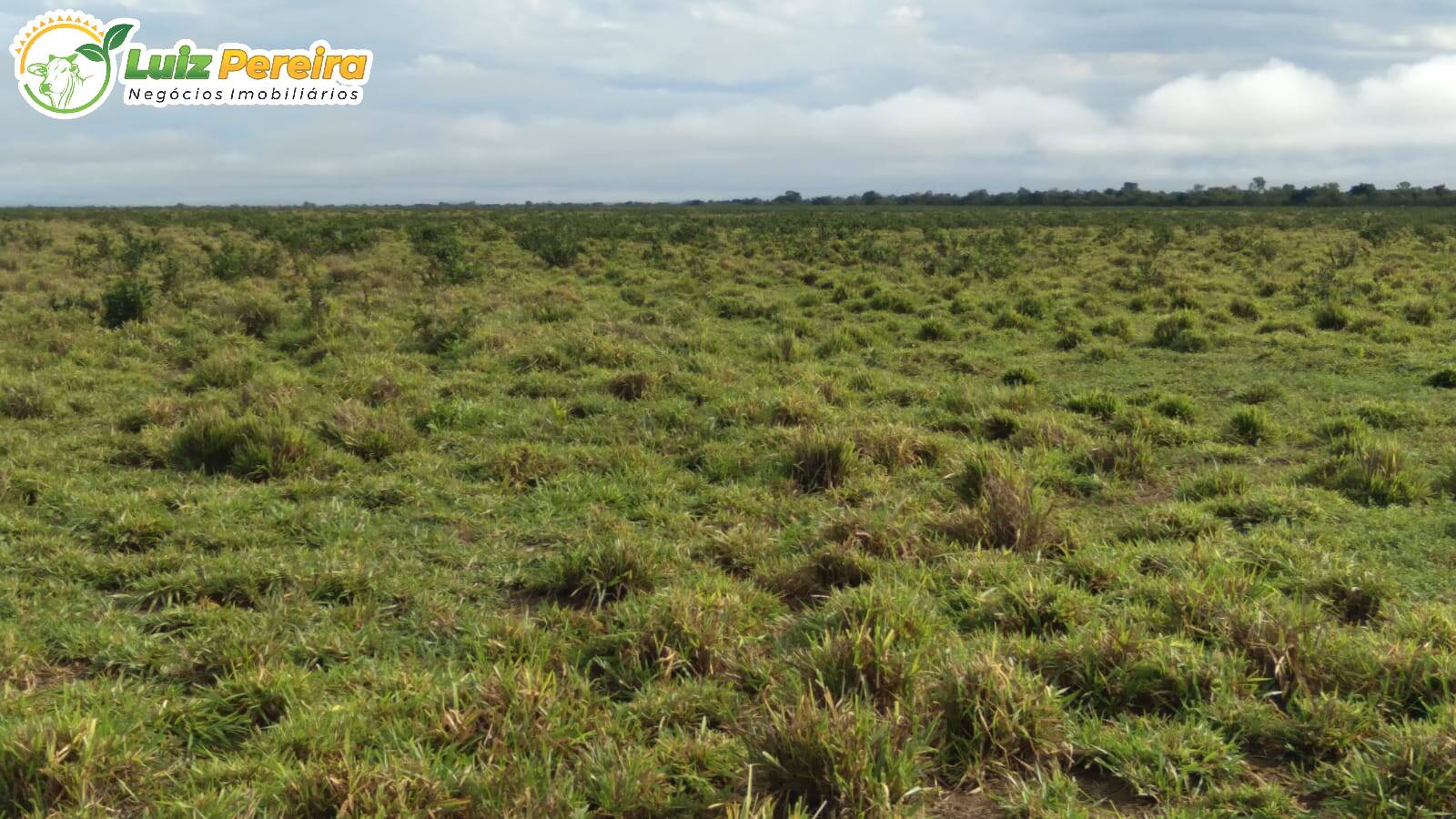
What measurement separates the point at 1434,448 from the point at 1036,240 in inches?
1041

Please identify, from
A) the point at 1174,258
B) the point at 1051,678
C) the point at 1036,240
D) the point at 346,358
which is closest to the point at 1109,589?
the point at 1051,678

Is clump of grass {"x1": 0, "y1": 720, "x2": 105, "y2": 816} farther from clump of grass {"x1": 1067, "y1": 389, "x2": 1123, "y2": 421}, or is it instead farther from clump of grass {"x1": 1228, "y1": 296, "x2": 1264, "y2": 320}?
clump of grass {"x1": 1228, "y1": 296, "x2": 1264, "y2": 320}

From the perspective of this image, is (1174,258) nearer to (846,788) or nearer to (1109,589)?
(1109,589)

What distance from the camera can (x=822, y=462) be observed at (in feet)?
21.3

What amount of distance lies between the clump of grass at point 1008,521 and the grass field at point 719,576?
2cm

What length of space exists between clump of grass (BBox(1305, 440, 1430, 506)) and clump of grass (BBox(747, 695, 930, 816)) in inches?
172

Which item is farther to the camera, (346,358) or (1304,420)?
(346,358)

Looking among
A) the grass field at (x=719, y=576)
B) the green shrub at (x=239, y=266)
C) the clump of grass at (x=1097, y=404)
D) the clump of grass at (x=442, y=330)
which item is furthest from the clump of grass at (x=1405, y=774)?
the green shrub at (x=239, y=266)

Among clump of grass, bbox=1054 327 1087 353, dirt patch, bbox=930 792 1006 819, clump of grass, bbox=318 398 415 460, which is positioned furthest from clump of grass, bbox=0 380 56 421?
clump of grass, bbox=1054 327 1087 353

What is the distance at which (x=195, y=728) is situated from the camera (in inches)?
133

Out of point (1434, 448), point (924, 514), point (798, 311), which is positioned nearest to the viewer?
point (924, 514)

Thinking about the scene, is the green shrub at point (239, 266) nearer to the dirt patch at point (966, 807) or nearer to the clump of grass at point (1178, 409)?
the clump of grass at point (1178, 409)

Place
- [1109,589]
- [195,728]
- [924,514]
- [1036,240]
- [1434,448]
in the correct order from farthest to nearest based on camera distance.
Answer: [1036,240] → [1434,448] → [924,514] → [1109,589] → [195,728]

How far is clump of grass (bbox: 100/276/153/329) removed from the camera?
12523 millimetres
